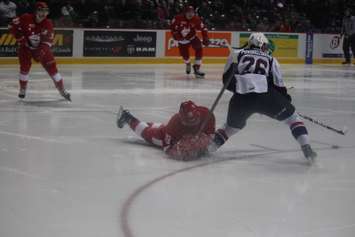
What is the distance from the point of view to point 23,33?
9.41 meters

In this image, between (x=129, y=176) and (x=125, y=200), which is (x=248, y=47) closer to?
(x=129, y=176)

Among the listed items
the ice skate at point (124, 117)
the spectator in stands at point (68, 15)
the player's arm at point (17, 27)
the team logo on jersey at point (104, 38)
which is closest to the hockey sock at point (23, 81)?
the player's arm at point (17, 27)

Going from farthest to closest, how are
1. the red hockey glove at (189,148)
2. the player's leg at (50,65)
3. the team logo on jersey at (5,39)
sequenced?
the team logo on jersey at (5,39)
the player's leg at (50,65)
the red hockey glove at (189,148)

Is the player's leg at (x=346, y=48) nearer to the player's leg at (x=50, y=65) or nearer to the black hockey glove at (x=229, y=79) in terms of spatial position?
the player's leg at (x=50, y=65)

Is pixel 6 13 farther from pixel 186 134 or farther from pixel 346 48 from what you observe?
pixel 186 134

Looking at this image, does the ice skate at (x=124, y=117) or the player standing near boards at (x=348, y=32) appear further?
the player standing near boards at (x=348, y=32)

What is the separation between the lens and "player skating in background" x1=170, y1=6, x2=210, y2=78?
14305 mm

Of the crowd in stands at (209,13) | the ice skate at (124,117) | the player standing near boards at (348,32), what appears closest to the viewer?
the ice skate at (124,117)

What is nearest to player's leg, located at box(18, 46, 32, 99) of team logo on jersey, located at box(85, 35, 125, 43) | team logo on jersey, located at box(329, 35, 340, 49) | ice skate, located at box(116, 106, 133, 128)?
ice skate, located at box(116, 106, 133, 128)

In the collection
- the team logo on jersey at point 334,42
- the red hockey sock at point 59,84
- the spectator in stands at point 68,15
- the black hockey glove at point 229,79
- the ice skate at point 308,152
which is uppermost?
the spectator in stands at point 68,15

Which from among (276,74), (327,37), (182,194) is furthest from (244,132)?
(327,37)

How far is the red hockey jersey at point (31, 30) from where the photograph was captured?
9.35 meters

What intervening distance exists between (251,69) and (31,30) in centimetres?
442

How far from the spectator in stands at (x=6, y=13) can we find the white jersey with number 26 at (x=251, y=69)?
10.7 metres
